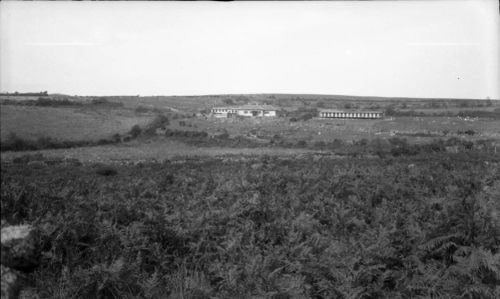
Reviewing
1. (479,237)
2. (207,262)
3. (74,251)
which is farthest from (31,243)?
(479,237)

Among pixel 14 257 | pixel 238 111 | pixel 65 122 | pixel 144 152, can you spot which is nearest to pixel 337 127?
pixel 238 111

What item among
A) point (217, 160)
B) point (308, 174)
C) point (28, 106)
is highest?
point (28, 106)

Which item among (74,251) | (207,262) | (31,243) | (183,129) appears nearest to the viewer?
(31,243)

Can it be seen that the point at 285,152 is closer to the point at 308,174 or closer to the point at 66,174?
the point at 308,174

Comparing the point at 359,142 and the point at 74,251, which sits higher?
the point at 359,142

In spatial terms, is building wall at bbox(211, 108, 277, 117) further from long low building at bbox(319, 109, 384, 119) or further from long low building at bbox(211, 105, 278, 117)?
long low building at bbox(319, 109, 384, 119)

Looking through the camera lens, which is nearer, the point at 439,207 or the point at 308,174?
the point at 439,207
